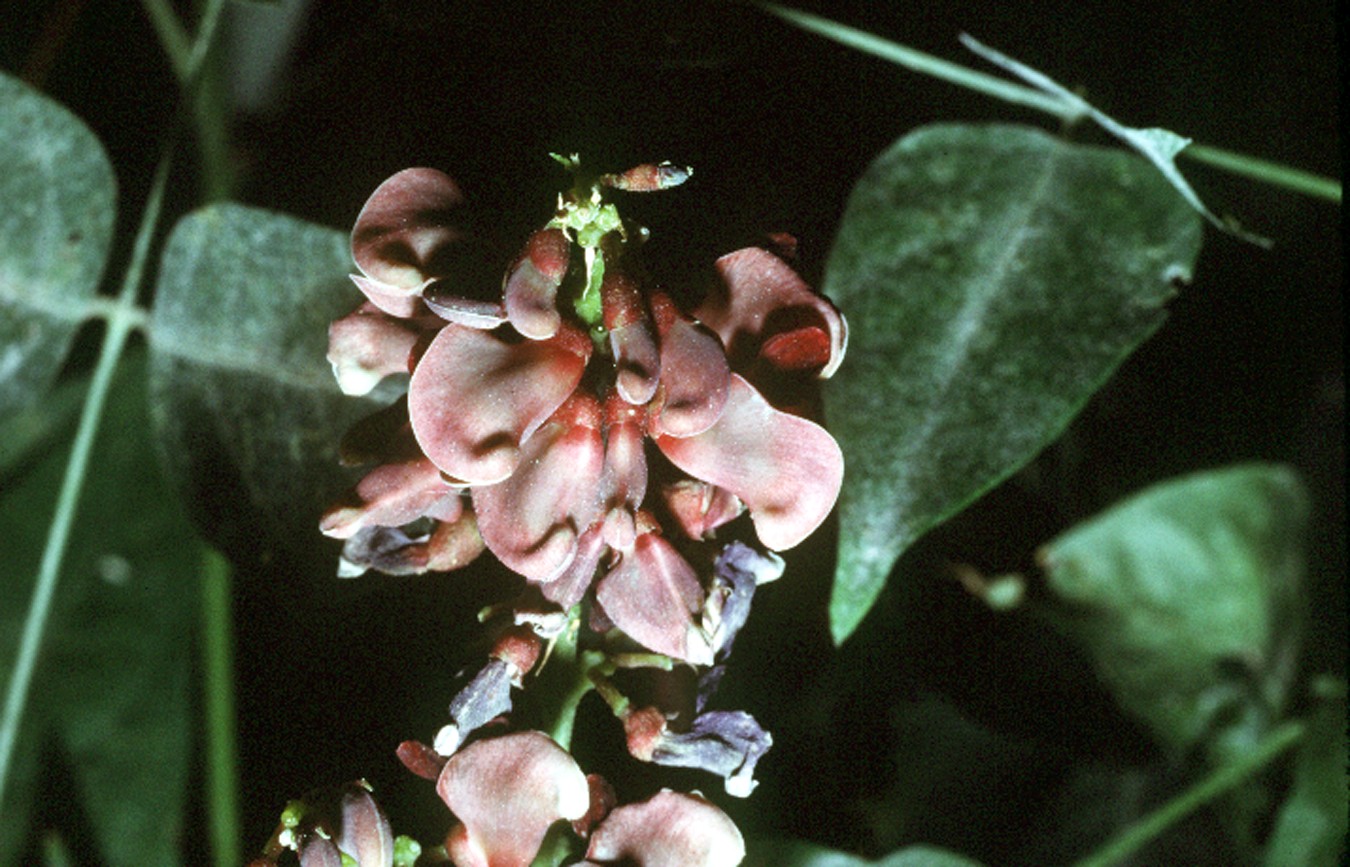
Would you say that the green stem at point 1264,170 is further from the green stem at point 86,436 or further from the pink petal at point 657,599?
the green stem at point 86,436

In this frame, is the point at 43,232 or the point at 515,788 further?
the point at 43,232

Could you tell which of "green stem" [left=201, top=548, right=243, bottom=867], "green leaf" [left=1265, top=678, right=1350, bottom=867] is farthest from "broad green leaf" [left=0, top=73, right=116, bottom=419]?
"green leaf" [left=1265, top=678, right=1350, bottom=867]

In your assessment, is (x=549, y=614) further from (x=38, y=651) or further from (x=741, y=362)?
(x=38, y=651)

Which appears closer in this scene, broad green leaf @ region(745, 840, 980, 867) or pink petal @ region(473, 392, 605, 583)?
pink petal @ region(473, 392, 605, 583)

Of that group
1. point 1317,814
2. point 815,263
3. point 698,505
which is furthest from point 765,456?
point 1317,814

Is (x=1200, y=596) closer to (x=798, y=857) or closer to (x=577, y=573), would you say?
(x=798, y=857)

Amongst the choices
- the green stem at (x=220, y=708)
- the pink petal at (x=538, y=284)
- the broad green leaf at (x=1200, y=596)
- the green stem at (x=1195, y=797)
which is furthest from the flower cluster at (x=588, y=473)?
the broad green leaf at (x=1200, y=596)

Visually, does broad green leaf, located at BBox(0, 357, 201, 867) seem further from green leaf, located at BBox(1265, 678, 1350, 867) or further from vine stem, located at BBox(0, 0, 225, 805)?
green leaf, located at BBox(1265, 678, 1350, 867)
